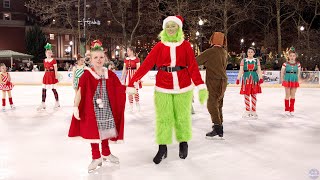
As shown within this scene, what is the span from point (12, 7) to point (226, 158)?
152 feet

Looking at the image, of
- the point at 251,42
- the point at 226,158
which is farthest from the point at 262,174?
the point at 251,42

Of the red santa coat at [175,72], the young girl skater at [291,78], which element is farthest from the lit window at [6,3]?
the red santa coat at [175,72]

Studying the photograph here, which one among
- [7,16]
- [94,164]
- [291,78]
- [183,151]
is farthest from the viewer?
[7,16]

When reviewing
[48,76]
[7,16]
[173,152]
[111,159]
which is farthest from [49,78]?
[7,16]

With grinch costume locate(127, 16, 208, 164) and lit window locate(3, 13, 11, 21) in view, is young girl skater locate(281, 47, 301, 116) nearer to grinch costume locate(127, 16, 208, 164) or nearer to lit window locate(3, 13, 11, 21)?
grinch costume locate(127, 16, 208, 164)

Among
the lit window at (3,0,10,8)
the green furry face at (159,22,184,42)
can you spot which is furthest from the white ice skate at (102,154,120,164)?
the lit window at (3,0,10,8)

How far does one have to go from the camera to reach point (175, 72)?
476 centimetres

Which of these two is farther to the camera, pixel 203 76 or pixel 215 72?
pixel 203 76

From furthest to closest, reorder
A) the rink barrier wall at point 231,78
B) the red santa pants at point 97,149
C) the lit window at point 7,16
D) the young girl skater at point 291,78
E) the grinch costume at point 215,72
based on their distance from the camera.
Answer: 1. the lit window at point 7,16
2. the rink barrier wall at point 231,78
3. the young girl skater at point 291,78
4. the grinch costume at point 215,72
5. the red santa pants at point 97,149

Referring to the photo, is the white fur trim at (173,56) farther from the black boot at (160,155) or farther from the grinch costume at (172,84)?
the black boot at (160,155)

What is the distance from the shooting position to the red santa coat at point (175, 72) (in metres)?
4.74

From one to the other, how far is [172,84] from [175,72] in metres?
0.16

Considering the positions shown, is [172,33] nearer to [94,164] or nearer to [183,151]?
[183,151]

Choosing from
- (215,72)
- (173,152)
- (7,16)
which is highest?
(7,16)
